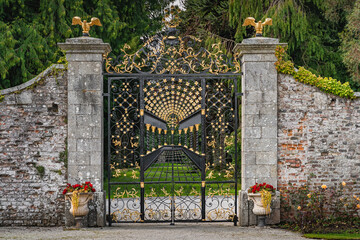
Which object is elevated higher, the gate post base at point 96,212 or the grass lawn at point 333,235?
the gate post base at point 96,212

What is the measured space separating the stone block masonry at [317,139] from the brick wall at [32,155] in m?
4.20

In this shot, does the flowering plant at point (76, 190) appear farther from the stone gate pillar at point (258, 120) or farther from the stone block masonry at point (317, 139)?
the stone block masonry at point (317, 139)

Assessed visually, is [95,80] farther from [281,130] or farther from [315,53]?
[315,53]

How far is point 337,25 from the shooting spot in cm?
1259

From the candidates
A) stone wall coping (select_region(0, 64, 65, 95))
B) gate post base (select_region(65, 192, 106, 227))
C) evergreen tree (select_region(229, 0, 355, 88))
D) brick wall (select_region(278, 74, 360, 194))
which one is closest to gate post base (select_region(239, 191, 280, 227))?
brick wall (select_region(278, 74, 360, 194))

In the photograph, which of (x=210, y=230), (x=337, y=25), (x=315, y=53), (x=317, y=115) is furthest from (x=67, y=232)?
(x=337, y=25)

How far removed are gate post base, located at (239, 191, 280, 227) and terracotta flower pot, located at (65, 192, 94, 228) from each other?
2789mm

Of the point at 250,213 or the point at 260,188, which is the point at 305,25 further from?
the point at 250,213

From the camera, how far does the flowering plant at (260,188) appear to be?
7031 millimetres

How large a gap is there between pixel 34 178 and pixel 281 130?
4.74 metres

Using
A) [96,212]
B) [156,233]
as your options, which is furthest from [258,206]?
[96,212]

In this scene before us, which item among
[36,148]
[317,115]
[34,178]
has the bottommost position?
[34,178]

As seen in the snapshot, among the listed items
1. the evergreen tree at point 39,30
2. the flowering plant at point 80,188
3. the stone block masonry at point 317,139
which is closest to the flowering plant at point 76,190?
the flowering plant at point 80,188

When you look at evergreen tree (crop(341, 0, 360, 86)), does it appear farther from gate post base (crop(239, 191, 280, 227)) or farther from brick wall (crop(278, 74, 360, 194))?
gate post base (crop(239, 191, 280, 227))
